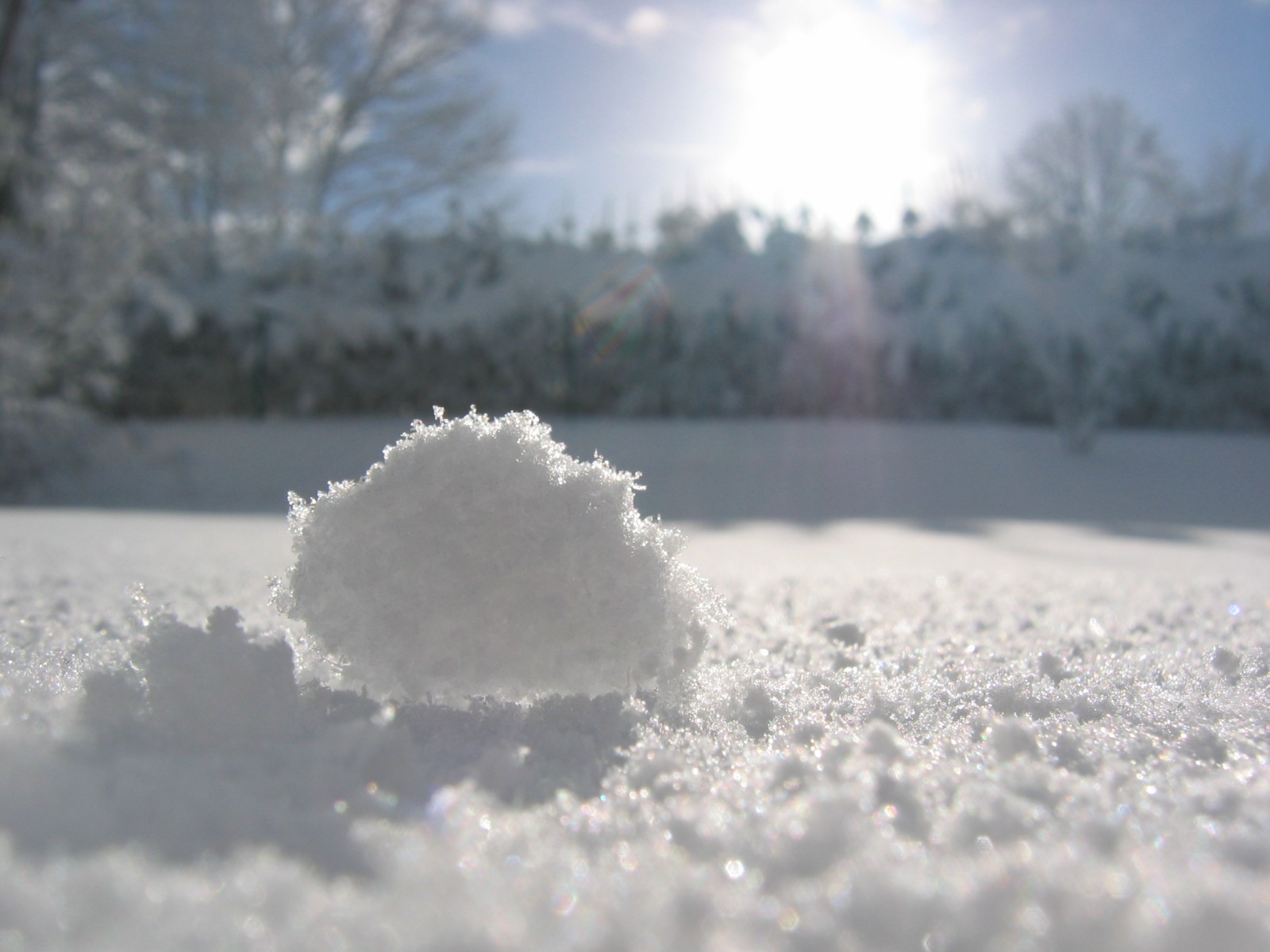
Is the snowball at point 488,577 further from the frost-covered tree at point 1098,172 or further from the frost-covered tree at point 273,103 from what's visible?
the frost-covered tree at point 1098,172

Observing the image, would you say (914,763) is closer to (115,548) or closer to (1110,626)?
(1110,626)

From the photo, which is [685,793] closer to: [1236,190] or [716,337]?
[716,337]

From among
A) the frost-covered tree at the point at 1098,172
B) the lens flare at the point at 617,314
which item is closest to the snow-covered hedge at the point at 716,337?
the lens flare at the point at 617,314

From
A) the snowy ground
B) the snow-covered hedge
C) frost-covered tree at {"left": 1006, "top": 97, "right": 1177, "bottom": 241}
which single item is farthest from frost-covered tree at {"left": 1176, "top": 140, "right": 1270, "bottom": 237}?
the snowy ground

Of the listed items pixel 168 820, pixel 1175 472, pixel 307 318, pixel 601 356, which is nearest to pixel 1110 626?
pixel 168 820

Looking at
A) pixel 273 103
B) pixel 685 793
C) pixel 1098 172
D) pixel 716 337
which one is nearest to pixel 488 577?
pixel 685 793
